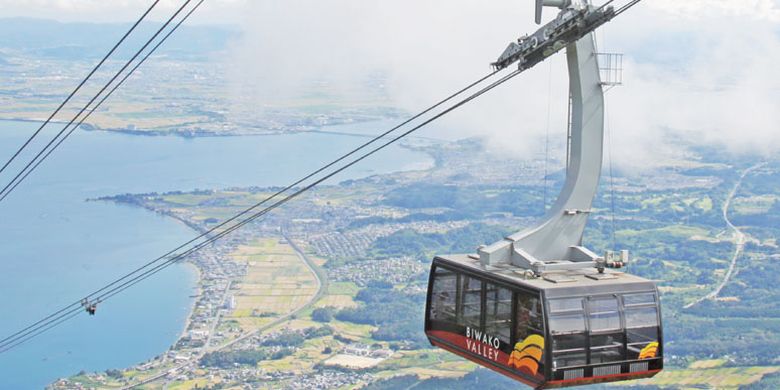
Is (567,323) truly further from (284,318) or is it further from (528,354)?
(284,318)

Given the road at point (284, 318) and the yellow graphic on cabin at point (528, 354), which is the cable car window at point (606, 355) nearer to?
the yellow graphic on cabin at point (528, 354)

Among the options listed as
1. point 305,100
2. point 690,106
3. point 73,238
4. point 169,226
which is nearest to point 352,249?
point 169,226

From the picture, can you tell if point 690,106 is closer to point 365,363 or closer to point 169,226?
point 169,226

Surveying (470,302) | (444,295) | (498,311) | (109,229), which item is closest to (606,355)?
(498,311)

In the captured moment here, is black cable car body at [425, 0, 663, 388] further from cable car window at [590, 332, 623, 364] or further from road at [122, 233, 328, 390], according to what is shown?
road at [122, 233, 328, 390]

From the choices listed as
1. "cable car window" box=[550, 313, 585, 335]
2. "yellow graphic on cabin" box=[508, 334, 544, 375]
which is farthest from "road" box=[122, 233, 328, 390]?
"cable car window" box=[550, 313, 585, 335]

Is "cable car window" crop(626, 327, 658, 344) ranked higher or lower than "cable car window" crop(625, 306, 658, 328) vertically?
lower
